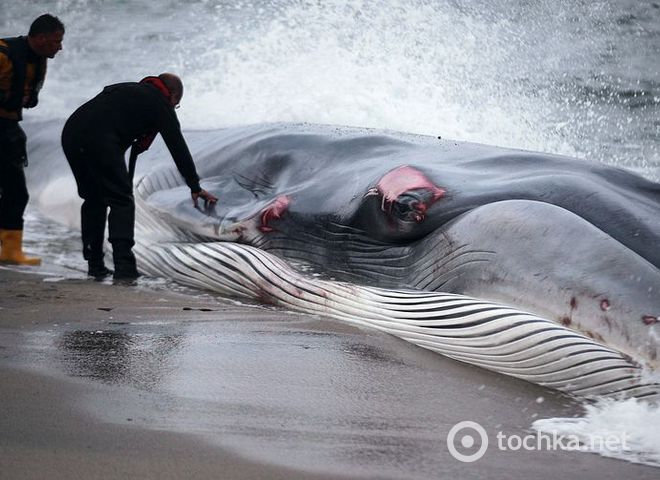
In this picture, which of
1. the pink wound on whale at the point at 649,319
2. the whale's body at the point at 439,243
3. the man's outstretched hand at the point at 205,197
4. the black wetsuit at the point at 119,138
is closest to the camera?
the pink wound on whale at the point at 649,319

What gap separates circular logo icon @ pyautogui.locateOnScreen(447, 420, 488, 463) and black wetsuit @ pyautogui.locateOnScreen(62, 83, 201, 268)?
Answer: 3.88 meters

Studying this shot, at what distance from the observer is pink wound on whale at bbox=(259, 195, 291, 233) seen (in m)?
7.16

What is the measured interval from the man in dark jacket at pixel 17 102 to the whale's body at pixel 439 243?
0.94m

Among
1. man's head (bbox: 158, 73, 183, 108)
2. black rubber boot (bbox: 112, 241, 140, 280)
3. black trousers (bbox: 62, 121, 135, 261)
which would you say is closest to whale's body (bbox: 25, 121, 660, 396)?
black rubber boot (bbox: 112, 241, 140, 280)

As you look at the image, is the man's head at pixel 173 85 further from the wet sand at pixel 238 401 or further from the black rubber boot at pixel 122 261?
the wet sand at pixel 238 401

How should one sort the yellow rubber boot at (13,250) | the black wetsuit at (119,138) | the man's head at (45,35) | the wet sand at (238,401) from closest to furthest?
the wet sand at (238,401) → the black wetsuit at (119,138) → the man's head at (45,35) → the yellow rubber boot at (13,250)

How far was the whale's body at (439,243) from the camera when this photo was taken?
5.04 meters

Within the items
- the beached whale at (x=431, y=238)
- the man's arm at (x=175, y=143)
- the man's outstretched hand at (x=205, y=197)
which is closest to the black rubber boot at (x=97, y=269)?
the beached whale at (x=431, y=238)

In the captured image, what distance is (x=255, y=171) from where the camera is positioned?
7.90 m

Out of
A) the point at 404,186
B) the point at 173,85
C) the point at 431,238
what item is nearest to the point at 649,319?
the point at 431,238

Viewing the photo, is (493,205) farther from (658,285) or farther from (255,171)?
(255,171)

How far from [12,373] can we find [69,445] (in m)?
0.97

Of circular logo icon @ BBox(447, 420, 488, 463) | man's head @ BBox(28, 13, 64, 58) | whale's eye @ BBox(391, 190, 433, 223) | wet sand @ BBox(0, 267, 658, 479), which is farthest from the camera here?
man's head @ BBox(28, 13, 64, 58)

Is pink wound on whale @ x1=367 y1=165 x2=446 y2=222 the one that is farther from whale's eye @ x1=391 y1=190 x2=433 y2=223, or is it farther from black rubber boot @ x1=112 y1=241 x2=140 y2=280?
black rubber boot @ x1=112 y1=241 x2=140 y2=280
